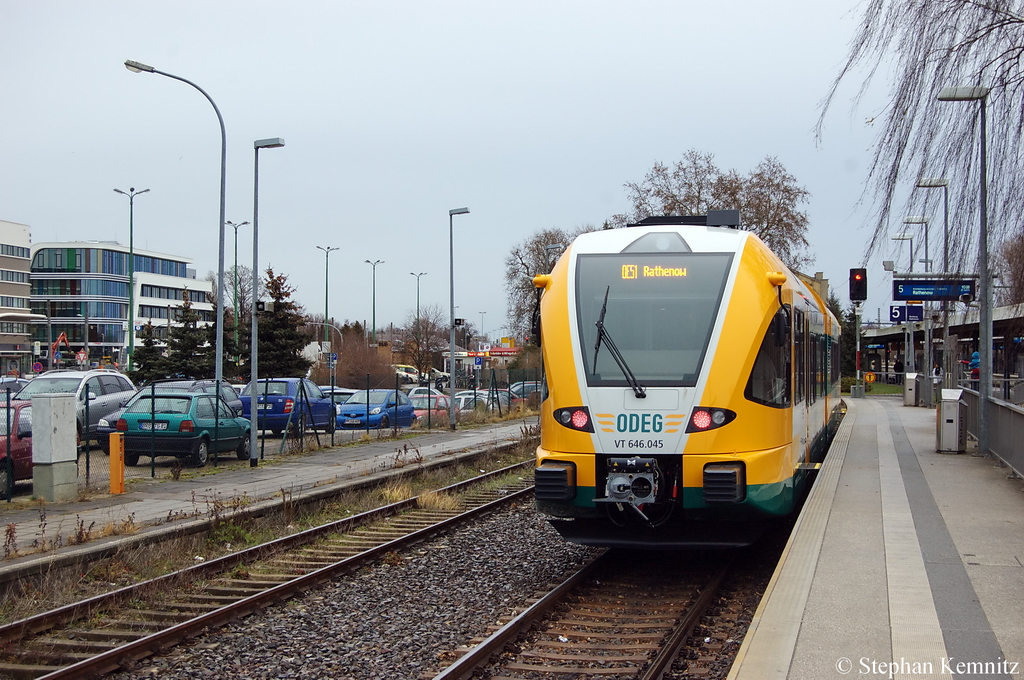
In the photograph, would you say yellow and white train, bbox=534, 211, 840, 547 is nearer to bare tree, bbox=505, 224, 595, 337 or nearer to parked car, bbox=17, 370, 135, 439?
parked car, bbox=17, 370, 135, 439

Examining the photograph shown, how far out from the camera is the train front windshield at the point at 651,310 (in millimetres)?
8539

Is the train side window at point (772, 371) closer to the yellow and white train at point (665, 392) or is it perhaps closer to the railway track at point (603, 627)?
the yellow and white train at point (665, 392)

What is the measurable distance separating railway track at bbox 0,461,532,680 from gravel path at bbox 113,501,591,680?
0.18m

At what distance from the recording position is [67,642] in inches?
292

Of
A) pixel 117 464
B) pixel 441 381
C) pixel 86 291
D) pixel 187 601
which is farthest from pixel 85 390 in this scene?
pixel 86 291

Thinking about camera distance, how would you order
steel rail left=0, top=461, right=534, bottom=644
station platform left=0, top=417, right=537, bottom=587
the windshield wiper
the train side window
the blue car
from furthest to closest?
the blue car < station platform left=0, top=417, right=537, bottom=587 < the train side window < the windshield wiper < steel rail left=0, top=461, right=534, bottom=644

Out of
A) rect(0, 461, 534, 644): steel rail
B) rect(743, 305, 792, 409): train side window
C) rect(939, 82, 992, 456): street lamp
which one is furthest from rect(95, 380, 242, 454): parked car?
rect(939, 82, 992, 456): street lamp

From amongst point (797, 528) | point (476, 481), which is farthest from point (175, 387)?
point (797, 528)

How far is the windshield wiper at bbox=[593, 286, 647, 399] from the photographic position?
8383 millimetres

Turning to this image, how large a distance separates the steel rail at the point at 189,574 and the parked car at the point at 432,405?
1767 cm

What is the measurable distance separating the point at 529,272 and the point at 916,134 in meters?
57.0

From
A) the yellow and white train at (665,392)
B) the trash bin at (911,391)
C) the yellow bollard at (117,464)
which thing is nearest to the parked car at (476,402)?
the trash bin at (911,391)

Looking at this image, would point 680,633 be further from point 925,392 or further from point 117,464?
point 925,392

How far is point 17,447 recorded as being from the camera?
14.5m
